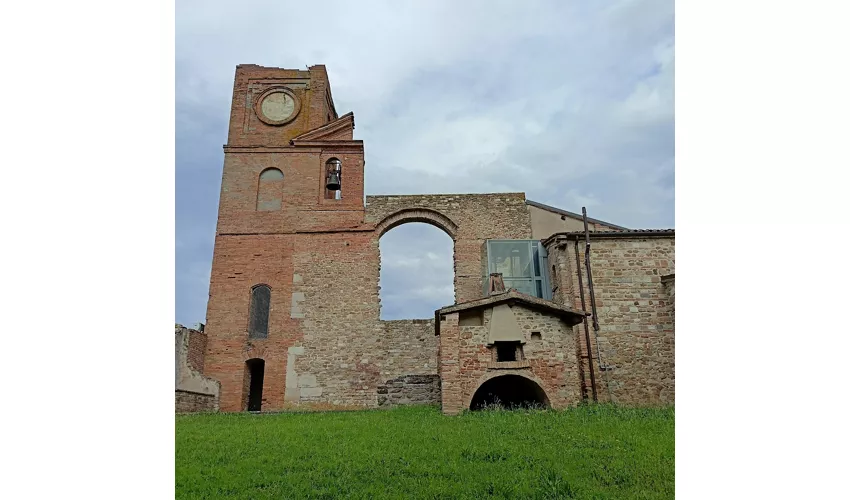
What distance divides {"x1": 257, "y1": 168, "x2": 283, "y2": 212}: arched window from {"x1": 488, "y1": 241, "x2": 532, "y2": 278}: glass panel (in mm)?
7143

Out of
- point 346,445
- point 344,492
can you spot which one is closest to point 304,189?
point 346,445

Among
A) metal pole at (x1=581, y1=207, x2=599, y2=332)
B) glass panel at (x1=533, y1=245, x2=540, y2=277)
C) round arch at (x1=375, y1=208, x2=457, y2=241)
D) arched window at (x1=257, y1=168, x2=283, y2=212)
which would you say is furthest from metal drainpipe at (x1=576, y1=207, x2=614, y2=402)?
arched window at (x1=257, y1=168, x2=283, y2=212)

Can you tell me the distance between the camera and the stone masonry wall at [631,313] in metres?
13.0

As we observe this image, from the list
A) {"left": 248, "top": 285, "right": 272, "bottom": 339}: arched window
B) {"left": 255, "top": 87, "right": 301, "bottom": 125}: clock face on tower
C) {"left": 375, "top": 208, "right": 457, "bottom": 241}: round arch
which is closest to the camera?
{"left": 248, "top": 285, "right": 272, "bottom": 339}: arched window

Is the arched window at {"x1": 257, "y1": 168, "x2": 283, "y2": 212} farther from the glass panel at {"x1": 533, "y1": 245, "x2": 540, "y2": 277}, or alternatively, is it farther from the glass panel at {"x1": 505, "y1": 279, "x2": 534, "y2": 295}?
the glass panel at {"x1": 533, "y1": 245, "x2": 540, "y2": 277}

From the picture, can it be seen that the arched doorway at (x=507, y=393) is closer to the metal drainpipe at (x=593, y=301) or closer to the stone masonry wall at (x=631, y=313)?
the stone masonry wall at (x=631, y=313)

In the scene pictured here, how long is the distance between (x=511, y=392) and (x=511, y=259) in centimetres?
546

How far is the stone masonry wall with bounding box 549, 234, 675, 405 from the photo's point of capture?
13031 mm

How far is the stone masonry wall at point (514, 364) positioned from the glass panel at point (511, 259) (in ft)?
17.5

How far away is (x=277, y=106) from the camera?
19453 millimetres

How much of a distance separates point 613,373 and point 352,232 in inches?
354

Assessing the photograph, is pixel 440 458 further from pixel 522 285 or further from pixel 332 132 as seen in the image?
pixel 332 132

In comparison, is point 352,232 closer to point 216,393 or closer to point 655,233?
point 216,393

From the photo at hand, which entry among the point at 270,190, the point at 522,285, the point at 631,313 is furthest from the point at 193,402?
the point at 631,313
